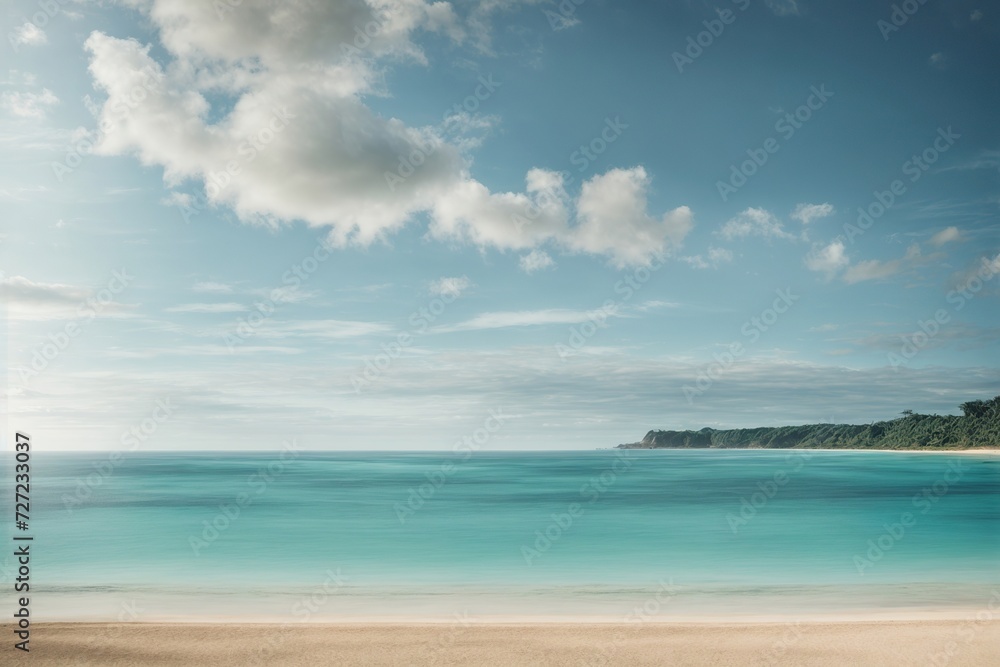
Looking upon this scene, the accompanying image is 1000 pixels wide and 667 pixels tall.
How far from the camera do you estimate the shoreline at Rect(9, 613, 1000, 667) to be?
29.3 ft

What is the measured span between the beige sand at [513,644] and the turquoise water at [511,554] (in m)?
2.63

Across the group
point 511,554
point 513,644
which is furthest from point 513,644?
point 511,554

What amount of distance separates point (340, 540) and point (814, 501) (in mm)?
28018

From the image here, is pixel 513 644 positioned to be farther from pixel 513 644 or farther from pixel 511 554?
pixel 511 554

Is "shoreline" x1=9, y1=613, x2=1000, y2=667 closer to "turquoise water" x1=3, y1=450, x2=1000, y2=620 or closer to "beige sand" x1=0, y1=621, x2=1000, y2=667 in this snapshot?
"beige sand" x1=0, y1=621, x2=1000, y2=667

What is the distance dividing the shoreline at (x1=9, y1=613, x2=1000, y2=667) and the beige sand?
0.05 ft

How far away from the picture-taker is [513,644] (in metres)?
9.56

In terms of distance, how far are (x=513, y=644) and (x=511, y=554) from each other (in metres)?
11.3

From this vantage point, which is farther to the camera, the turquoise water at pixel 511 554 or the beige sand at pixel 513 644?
the turquoise water at pixel 511 554

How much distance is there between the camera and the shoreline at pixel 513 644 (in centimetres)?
895

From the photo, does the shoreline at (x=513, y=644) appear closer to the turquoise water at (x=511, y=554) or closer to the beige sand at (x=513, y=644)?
the beige sand at (x=513, y=644)

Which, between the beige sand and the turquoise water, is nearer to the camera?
the beige sand

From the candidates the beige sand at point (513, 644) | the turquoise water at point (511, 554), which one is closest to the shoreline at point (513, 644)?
the beige sand at point (513, 644)

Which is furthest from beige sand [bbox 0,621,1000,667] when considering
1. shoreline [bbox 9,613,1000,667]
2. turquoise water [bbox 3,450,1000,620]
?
turquoise water [bbox 3,450,1000,620]
